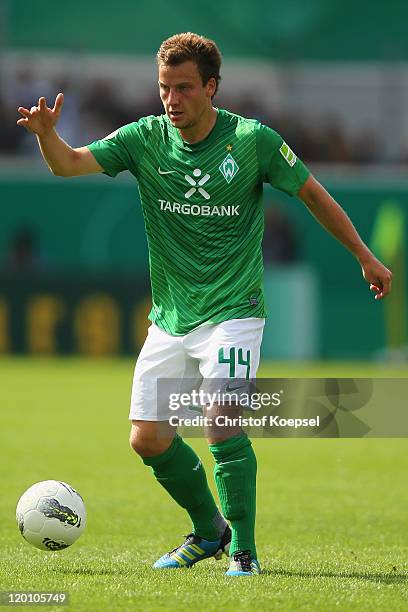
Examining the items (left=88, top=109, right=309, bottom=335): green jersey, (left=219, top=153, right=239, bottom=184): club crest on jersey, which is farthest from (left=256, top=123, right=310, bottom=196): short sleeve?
(left=219, top=153, right=239, bottom=184): club crest on jersey

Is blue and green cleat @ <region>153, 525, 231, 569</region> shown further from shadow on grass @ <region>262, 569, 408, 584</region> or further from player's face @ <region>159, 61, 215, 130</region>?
player's face @ <region>159, 61, 215, 130</region>

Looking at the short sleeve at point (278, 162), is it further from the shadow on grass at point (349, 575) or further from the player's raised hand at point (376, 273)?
the shadow on grass at point (349, 575)

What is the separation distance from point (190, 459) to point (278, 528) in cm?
146

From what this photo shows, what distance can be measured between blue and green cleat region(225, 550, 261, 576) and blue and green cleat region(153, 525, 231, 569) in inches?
16.6

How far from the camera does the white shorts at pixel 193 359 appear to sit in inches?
225

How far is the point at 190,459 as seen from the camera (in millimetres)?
6117

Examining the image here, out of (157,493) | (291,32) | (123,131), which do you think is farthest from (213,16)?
(123,131)

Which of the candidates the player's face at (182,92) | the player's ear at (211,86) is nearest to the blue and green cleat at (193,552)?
the player's face at (182,92)

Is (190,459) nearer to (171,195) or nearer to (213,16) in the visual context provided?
(171,195)

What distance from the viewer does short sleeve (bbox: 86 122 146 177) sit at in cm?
599

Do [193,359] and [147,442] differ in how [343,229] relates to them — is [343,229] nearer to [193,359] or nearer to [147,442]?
[193,359]

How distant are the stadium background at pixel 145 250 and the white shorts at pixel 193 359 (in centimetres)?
182

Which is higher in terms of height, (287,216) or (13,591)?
(287,216)

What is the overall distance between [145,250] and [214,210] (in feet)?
56.7
